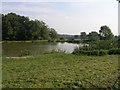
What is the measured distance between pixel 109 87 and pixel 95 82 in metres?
0.61

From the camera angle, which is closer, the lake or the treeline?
the lake

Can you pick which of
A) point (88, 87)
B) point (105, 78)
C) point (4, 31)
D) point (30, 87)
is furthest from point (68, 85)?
point (4, 31)

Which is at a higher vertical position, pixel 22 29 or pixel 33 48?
pixel 22 29

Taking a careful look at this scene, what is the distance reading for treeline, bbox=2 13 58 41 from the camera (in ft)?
194

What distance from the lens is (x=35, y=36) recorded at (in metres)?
63.4

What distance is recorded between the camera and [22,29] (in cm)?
6194

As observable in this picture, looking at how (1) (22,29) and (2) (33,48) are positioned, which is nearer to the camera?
(2) (33,48)

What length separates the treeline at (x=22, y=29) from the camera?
59.1 metres

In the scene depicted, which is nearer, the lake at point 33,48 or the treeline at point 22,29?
the lake at point 33,48

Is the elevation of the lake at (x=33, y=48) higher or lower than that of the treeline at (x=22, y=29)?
lower

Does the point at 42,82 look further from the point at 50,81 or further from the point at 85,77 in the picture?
the point at 85,77

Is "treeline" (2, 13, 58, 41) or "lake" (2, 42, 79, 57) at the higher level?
"treeline" (2, 13, 58, 41)

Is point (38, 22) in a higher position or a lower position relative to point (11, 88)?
higher

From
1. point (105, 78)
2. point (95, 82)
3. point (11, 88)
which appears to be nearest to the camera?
point (11, 88)
